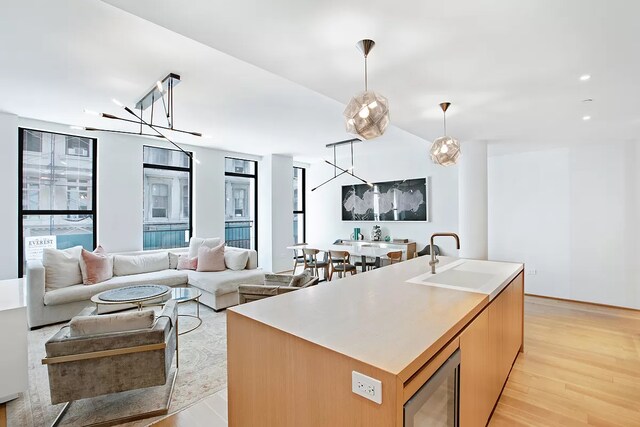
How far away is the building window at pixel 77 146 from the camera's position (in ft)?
16.3

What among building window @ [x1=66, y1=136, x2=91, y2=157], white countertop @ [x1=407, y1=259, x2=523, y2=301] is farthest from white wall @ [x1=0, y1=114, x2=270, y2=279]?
white countertop @ [x1=407, y1=259, x2=523, y2=301]

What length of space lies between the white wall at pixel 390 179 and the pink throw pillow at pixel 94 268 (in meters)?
4.73

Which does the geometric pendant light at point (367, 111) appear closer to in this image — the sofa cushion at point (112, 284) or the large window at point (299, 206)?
the sofa cushion at point (112, 284)

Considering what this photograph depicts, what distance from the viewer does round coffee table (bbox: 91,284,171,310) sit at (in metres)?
3.14

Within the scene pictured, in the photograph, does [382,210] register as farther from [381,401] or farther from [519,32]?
[381,401]

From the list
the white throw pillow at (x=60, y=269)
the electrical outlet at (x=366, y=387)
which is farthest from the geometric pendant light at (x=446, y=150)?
the white throw pillow at (x=60, y=269)

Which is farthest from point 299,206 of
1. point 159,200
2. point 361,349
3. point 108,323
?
point 361,349

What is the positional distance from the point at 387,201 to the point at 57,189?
20.1 feet

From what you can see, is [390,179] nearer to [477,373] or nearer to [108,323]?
[477,373]

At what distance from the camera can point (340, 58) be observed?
222 centimetres

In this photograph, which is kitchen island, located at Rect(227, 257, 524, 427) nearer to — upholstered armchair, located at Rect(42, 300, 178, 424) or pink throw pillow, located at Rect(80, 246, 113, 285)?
upholstered armchair, located at Rect(42, 300, 178, 424)

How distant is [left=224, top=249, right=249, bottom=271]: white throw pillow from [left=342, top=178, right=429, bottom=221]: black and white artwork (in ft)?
11.1

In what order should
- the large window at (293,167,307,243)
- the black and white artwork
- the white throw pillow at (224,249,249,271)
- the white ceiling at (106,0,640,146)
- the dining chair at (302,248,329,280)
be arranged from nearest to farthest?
1. the white ceiling at (106,0,640,146)
2. the white throw pillow at (224,249,249,271)
3. the dining chair at (302,248,329,280)
4. the black and white artwork
5. the large window at (293,167,307,243)

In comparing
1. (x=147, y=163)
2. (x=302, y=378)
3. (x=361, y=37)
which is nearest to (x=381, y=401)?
(x=302, y=378)
